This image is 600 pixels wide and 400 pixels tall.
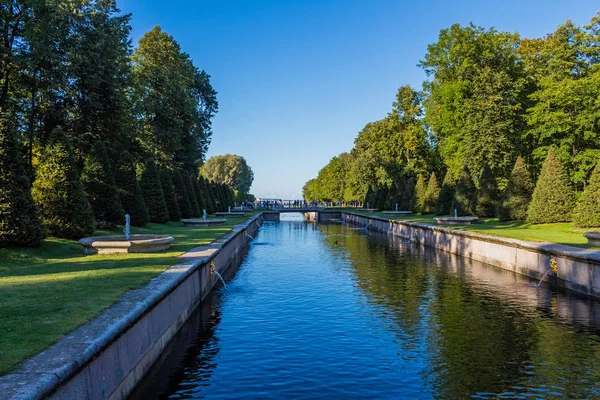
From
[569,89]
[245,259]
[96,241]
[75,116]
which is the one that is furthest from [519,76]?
[96,241]

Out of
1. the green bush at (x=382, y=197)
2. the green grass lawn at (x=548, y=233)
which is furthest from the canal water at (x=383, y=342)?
the green bush at (x=382, y=197)

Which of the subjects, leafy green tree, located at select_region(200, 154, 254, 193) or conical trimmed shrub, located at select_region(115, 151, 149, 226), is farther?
leafy green tree, located at select_region(200, 154, 254, 193)

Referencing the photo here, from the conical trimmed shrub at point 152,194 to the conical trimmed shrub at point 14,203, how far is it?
15555 mm

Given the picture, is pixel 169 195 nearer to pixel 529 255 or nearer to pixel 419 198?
pixel 529 255

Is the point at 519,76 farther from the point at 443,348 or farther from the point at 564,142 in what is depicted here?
the point at 443,348

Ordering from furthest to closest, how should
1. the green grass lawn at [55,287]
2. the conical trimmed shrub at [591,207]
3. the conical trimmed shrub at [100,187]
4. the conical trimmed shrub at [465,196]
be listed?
the conical trimmed shrub at [465,196] → the conical trimmed shrub at [100,187] → the conical trimmed shrub at [591,207] → the green grass lawn at [55,287]

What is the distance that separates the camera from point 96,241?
51.4 feet

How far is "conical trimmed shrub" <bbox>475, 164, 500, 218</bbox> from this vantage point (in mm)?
35688

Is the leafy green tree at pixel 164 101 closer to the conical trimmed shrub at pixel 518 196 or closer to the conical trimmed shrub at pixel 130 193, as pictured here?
the conical trimmed shrub at pixel 130 193

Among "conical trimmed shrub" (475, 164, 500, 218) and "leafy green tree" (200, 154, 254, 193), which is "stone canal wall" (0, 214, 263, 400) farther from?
"leafy green tree" (200, 154, 254, 193)

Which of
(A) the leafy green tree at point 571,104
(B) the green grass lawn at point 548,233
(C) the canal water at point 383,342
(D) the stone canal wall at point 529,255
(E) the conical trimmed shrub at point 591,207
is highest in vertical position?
(A) the leafy green tree at point 571,104

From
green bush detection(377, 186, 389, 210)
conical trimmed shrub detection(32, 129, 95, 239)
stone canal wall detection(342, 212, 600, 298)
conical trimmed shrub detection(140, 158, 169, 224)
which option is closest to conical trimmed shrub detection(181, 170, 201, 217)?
conical trimmed shrub detection(140, 158, 169, 224)

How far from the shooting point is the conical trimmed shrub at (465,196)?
37.1 m

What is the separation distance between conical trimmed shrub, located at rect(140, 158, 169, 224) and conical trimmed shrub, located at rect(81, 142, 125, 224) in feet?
23.3
